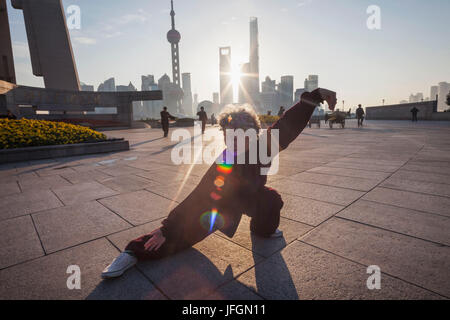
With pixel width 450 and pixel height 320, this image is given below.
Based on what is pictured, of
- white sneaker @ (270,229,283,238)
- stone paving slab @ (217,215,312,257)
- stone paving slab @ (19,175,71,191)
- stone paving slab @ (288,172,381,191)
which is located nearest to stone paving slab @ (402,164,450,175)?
stone paving slab @ (288,172,381,191)

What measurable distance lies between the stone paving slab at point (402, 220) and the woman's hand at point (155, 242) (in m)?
2.10

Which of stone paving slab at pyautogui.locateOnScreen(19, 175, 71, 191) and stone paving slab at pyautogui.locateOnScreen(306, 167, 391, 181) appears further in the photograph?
stone paving slab at pyautogui.locateOnScreen(306, 167, 391, 181)

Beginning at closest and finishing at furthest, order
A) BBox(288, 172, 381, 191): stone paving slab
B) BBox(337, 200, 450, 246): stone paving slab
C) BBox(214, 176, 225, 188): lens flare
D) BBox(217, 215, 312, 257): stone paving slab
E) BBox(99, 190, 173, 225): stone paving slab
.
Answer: BBox(214, 176, 225, 188): lens flare, BBox(217, 215, 312, 257): stone paving slab, BBox(337, 200, 450, 246): stone paving slab, BBox(99, 190, 173, 225): stone paving slab, BBox(288, 172, 381, 191): stone paving slab

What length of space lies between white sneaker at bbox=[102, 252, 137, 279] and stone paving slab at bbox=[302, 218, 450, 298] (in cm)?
163

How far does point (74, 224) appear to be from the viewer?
2742mm

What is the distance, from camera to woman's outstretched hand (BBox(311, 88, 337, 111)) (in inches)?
87.7

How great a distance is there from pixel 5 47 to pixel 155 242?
4212 centimetres

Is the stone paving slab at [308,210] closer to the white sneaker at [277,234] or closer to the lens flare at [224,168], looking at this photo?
the white sneaker at [277,234]

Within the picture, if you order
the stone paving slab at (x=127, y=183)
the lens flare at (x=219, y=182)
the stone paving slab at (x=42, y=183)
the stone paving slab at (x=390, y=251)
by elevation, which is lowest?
the stone paving slab at (x=390, y=251)

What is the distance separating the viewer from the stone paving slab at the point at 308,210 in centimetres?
279

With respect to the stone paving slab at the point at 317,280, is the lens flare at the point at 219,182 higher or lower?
higher

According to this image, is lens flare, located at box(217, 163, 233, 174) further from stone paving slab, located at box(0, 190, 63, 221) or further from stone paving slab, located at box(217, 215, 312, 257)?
stone paving slab, located at box(0, 190, 63, 221)

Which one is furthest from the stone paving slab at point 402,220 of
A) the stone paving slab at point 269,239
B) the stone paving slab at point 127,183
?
the stone paving slab at point 127,183
